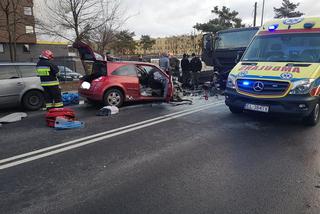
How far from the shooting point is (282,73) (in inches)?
225

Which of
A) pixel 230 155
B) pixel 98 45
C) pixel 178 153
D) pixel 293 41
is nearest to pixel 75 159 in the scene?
pixel 178 153

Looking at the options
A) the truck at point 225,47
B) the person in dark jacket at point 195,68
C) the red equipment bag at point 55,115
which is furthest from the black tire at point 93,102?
the truck at point 225,47

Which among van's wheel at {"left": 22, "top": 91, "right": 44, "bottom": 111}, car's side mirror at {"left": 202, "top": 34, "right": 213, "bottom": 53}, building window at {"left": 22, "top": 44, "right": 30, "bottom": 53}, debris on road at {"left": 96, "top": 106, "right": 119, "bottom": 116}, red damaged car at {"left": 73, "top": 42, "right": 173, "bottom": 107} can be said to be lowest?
debris on road at {"left": 96, "top": 106, "right": 119, "bottom": 116}

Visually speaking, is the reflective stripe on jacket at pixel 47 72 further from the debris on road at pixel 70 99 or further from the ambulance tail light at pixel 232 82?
the ambulance tail light at pixel 232 82

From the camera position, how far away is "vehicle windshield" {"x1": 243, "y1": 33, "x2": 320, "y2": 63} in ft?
20.2

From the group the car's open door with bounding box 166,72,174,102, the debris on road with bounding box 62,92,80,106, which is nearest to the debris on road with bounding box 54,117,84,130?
the debris on road with bounding box 62,92,80,106

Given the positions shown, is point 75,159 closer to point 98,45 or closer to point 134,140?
point 134,140

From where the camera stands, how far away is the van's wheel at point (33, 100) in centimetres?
840

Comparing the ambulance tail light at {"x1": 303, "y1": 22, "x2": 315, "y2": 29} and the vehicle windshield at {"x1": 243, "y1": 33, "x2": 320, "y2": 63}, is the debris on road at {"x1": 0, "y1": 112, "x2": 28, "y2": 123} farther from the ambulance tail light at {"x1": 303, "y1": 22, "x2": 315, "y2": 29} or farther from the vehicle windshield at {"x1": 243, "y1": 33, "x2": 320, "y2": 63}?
the ambulance tail light at {"x1": 303, "y1": 22, "x2": 315, "y2": 29}

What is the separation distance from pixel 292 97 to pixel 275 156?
1673 mm

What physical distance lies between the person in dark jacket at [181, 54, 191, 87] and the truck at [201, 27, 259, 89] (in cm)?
100

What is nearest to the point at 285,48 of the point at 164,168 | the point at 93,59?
the point at 164,168

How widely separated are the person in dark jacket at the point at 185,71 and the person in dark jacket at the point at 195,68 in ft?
0.66

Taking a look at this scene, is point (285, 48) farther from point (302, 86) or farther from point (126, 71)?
point (126, 71)
